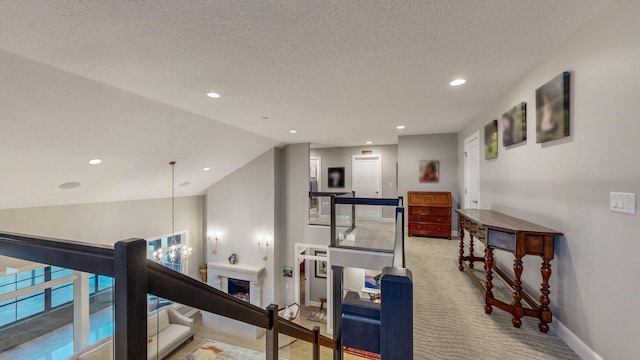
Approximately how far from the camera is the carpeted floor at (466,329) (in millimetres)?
1909

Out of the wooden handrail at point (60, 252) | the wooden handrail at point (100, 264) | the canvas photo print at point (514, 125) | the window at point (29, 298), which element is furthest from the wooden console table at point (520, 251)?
the window at point (29, 298)

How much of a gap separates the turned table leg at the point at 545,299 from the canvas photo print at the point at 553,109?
1.03 metres

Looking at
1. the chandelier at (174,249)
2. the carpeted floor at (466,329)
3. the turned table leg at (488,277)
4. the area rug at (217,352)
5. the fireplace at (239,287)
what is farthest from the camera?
the fireplace at (239,287)

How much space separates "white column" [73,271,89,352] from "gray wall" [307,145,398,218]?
7.62 metres

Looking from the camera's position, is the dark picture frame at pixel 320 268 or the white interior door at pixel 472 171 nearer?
the white interior door at pixel 472 171

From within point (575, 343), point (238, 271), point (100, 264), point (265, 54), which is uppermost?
point (265, 54)

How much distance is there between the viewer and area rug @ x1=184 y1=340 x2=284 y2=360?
315 centimetres

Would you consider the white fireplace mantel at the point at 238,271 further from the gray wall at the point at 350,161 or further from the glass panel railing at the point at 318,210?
the gray wall at the point at 350,161

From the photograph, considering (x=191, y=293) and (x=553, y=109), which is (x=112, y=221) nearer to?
(x=191, y=293)

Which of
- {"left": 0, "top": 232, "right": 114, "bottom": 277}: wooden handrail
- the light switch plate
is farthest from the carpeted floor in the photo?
{"left": 0, "top": 232, "right": 114, "bottom": 277}: wooden handrail

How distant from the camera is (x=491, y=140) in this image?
3508 millimetres

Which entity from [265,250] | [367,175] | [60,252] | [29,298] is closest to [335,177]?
[367,175]

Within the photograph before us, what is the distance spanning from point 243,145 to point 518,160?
5.03 m

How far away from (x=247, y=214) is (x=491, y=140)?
612cm
